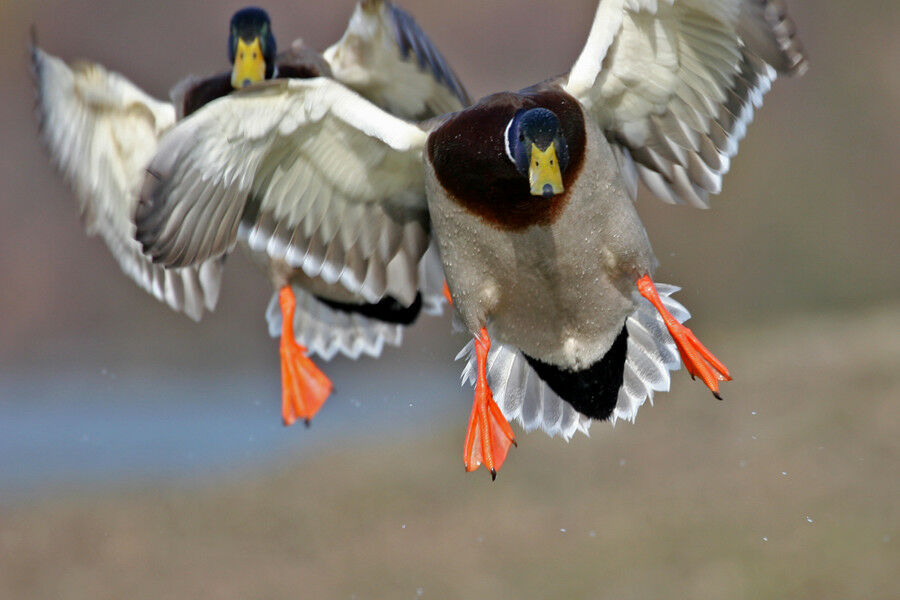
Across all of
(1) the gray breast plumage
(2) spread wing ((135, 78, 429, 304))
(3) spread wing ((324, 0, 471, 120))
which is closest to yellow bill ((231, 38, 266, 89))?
(3) spread wing ((324, 0, 471, 120))

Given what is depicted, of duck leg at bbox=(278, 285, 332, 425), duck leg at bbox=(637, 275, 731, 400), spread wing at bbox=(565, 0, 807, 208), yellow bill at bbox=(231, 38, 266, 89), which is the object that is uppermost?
spread wing at bbox=(565, 0, 807, 208)

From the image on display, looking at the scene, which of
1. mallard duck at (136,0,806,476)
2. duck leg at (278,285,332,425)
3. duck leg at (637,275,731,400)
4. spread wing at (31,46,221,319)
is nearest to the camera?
mallard duck at (136,0,806,476)

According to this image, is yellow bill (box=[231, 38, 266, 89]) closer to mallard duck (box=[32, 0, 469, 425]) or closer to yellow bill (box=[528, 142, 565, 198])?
mallard duck (box=[32, 0, 469, 425])

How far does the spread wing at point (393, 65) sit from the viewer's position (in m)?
5.19

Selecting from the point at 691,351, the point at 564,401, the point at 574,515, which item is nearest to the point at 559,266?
the point at 691,351

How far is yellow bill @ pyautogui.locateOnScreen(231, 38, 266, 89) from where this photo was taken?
5.37 metres

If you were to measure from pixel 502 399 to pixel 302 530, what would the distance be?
2.37m

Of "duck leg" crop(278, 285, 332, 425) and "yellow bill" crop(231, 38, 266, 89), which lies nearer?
"yellow bill" crop(231, 38, 266, 89)

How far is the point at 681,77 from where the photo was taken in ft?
13.8

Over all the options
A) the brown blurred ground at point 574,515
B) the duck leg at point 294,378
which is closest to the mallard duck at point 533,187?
the duck leg at point 294,378

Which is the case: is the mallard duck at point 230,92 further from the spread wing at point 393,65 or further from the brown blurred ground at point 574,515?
the brown blurred ground at point 574,515

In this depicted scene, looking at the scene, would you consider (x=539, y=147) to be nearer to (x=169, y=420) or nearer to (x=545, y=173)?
(x=545, y=173)

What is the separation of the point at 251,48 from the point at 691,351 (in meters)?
2.37

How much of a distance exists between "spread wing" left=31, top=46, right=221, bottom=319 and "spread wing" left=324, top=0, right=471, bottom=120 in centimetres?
77
